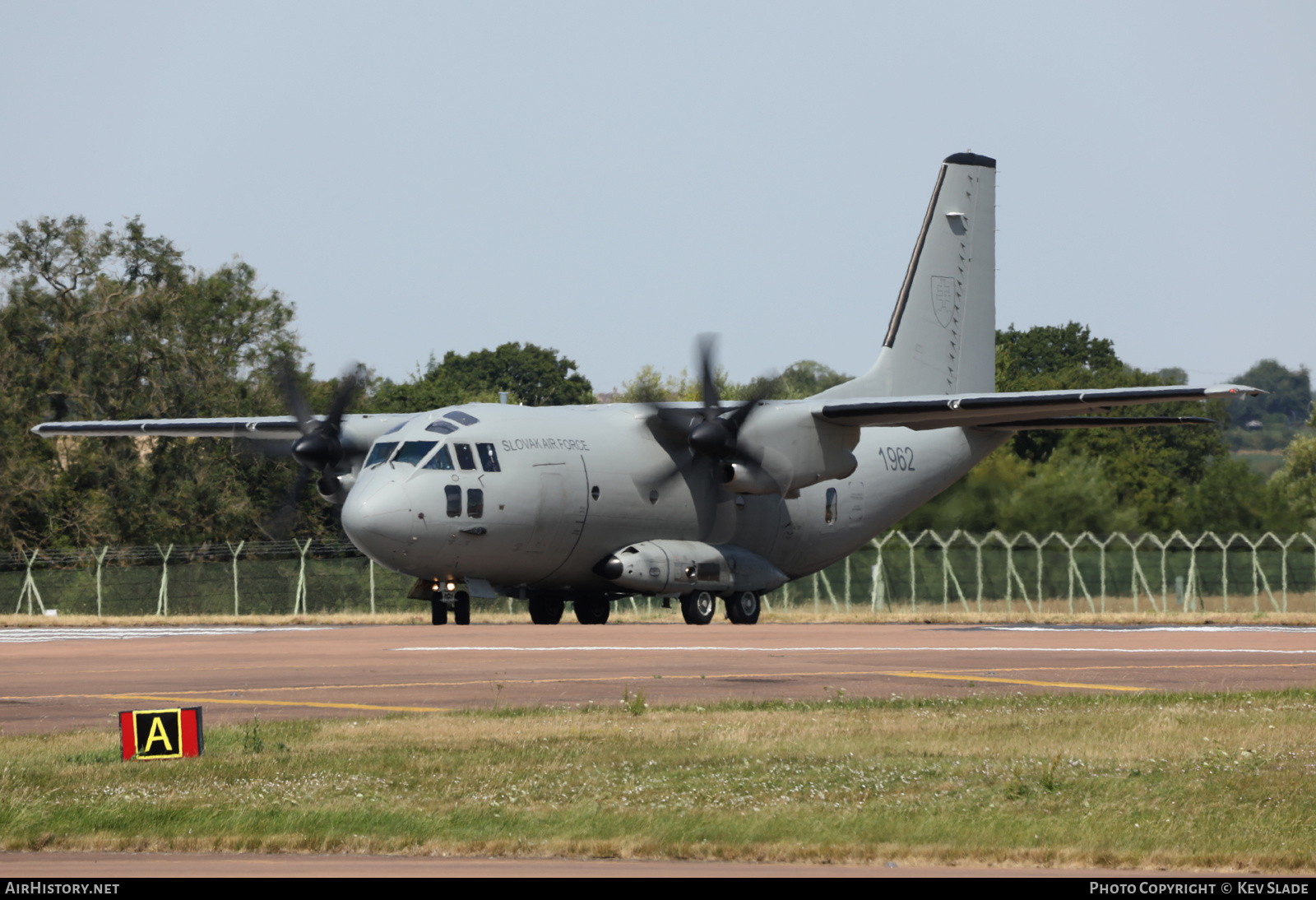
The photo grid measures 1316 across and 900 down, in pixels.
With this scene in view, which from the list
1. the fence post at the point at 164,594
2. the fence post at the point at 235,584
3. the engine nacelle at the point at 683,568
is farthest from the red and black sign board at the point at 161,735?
the fence post at the point at 164,594

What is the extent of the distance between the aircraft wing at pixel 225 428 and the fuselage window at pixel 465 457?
4261 millimetres

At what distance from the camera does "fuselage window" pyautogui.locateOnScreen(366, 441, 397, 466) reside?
29.3m

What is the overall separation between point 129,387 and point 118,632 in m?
27.4

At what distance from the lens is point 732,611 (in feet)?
113

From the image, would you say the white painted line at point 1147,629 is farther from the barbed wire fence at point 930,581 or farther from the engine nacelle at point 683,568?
the barbed wire fence at point 930,581

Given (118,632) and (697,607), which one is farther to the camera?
(118,632)

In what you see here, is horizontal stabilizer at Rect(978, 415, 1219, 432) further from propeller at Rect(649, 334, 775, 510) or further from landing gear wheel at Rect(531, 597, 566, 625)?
landing gear wheel at Rect(531, 597, 566, 625)

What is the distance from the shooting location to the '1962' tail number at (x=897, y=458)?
37031mm

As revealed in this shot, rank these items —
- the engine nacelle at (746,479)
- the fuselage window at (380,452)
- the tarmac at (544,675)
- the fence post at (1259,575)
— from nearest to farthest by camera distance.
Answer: the tarmac at (544,675) < the fuselage window at (380,452) < the engine nacelle at (746,479) < the fence post at (1259,575)

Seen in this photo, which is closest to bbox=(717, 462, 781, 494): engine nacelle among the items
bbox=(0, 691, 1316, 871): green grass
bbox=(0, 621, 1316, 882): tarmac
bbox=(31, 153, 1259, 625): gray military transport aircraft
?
bbox=(31, 153, 1259, 625): gray military transport aircraft

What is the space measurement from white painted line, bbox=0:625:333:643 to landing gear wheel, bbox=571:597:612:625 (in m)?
5.43

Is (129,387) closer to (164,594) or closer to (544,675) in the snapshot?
(164,594)

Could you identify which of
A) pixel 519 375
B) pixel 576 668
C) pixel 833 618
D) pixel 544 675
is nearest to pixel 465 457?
pixel 576 668

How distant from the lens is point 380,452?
29.4 metres
